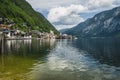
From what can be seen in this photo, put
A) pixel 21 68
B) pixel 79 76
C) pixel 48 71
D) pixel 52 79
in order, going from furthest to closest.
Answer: pixel 21 68
pixel 48 71
pixel 79 76
pixel 52 79

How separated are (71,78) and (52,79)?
3.76m

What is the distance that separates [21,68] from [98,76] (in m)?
17.9

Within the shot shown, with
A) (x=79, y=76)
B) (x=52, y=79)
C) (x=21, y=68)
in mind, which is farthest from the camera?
(x=21, y=68)

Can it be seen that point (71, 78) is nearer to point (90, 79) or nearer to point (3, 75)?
point (90, 79)

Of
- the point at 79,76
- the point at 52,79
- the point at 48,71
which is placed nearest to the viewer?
the point at 52,79

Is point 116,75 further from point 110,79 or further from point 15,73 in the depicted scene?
point 15,73

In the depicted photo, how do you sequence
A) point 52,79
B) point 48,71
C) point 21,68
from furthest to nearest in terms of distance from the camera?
point 21,68
point 48,71
point 52,79

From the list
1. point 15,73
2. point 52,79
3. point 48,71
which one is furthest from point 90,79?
point 15,73

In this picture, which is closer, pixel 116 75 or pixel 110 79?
pixel 110 79

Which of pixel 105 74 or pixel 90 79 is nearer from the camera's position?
pixel 90 79

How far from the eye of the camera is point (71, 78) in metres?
49.8

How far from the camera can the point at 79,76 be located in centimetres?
5184

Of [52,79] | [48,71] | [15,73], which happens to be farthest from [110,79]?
[15,73]

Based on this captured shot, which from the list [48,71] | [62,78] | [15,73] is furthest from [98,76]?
[15,73]
